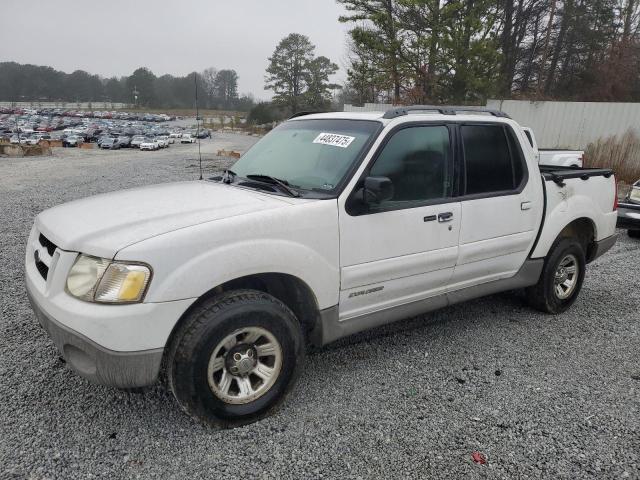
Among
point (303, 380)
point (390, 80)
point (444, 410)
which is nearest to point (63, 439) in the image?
point (303, 380)

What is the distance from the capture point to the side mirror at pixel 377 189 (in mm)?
2930

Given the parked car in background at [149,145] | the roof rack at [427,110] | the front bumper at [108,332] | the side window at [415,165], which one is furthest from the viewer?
the parked car in background at [149,145]

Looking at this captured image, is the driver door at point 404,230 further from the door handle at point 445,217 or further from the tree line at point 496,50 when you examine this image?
the tree line at point 496,50

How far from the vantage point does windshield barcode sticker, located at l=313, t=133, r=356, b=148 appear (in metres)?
3.31

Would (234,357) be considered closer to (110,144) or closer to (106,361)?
(106,361)

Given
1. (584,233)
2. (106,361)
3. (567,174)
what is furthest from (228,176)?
(584,233)

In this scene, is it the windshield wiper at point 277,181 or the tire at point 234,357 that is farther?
the windshield wiper at point 277,181

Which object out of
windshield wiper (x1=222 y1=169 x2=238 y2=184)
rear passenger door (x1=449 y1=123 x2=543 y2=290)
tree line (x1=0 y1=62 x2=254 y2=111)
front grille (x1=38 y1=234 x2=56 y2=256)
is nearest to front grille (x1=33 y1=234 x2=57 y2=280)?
front grille (x1=38 y1=234 x2=56 y2=256)

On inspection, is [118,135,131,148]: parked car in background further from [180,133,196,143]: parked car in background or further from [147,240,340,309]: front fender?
[147,240,340,309]: front fender

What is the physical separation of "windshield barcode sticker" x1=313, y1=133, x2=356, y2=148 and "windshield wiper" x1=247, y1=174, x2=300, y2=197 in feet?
1.38

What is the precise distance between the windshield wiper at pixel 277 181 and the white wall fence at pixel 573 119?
14.4m

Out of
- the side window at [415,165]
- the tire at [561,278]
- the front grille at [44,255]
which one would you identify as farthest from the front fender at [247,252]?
the tire at [561,278]

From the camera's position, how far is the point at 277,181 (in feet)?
10.7

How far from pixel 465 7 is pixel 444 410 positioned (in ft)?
78.5
